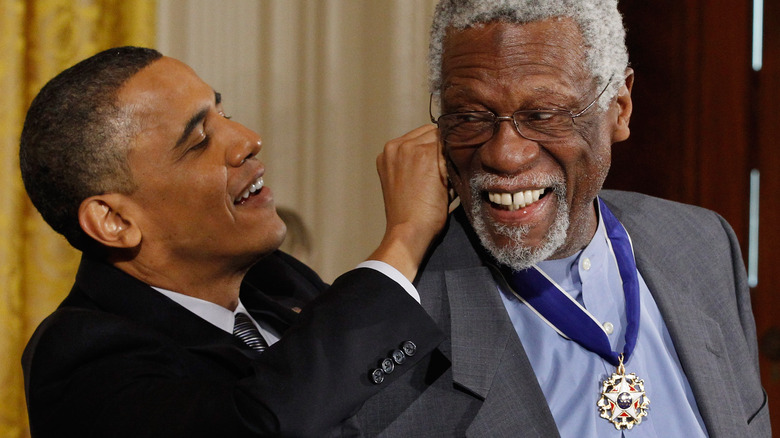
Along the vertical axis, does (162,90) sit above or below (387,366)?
above

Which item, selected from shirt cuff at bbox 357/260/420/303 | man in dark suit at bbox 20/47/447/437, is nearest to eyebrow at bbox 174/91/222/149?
man in dark suit at bbox 20/47/447/437

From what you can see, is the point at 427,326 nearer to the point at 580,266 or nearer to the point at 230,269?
the point at 580,266

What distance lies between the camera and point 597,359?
1570 millimetres

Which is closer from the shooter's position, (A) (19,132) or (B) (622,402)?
(B) (622,402)

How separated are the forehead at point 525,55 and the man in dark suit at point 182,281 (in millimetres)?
234

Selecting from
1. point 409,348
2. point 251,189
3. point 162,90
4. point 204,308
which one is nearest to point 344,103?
point 251,189

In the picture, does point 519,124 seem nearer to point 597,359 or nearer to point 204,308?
point 597,359

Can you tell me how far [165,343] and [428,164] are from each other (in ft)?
2.13

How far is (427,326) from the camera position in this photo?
1.54 m

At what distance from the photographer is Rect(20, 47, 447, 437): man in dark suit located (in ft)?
4.92

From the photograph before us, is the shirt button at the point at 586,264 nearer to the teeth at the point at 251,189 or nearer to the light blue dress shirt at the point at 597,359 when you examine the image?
the light blue dress shirt at the point at 597,359

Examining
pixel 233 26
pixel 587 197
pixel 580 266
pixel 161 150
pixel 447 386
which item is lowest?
pixel 447 386

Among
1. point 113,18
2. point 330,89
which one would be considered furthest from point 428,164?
point 113,18

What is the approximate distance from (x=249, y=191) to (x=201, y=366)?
0.42 metres
